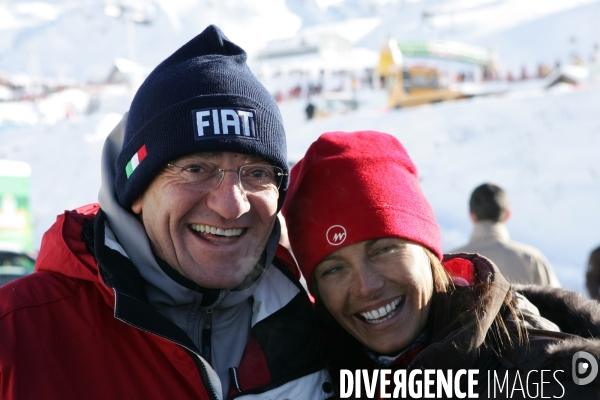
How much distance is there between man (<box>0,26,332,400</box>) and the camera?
79.6 inches

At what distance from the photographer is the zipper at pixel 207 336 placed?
2219mm

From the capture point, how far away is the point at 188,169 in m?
2.26

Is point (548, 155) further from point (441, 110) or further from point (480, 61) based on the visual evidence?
point (480, 61)

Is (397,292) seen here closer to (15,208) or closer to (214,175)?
(214,175)

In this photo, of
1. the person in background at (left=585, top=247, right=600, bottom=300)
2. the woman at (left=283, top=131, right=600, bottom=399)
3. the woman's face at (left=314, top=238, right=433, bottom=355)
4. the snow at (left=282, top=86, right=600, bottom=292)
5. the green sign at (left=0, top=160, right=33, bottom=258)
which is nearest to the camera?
the woman at (left=283, top=131, right=600, bottom=399)

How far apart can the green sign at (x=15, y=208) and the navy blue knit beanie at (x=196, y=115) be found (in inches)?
411

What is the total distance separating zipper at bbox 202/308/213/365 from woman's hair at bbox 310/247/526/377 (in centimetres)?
47

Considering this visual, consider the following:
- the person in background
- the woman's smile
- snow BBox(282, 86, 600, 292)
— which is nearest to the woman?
the woman's smile

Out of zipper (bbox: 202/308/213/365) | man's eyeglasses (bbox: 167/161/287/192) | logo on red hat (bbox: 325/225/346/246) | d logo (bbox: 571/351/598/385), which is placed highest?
man's eyeglasses (bbox: 167/161/287/192)

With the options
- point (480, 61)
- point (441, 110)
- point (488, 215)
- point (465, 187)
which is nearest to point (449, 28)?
point (480, 61)

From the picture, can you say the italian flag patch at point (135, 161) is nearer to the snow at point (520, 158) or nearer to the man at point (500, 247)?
the man at point (500, 247)

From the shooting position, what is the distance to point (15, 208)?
477 inches

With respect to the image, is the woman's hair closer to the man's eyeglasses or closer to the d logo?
the d logo

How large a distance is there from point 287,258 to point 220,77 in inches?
30.0
